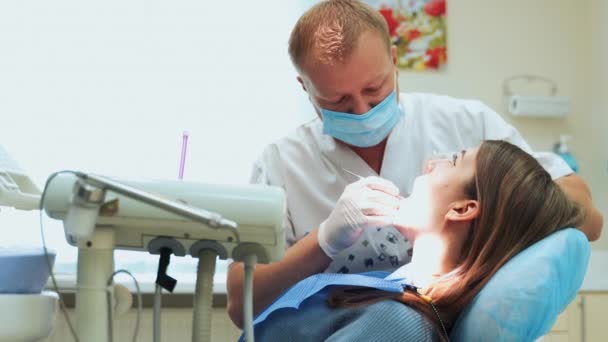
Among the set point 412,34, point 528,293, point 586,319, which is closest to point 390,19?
point 412,34

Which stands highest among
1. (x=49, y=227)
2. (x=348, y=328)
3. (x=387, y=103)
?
(x=387, y=103)

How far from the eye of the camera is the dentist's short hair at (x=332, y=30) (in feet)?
5.17

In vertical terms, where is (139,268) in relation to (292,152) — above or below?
below

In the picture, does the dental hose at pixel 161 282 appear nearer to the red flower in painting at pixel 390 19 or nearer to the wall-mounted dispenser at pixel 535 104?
the red flower in painting at pixel 390 19

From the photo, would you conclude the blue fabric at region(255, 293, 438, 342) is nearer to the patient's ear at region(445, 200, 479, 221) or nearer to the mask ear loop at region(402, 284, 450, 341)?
the mask ear loop at region(402, 284, 450, 341)

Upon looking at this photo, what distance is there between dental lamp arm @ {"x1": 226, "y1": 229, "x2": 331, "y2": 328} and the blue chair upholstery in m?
0.36

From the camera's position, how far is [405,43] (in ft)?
10.7

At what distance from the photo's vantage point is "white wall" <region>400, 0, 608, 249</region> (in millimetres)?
3355

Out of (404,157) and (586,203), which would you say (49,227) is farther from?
(586,203)

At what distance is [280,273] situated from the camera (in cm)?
155

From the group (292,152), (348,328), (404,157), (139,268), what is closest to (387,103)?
(404,157)

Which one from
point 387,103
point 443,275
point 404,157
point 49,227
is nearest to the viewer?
point 443,275

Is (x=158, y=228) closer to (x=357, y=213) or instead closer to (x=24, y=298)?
(x=24, y=298)

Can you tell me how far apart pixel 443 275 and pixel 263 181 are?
55 cm
